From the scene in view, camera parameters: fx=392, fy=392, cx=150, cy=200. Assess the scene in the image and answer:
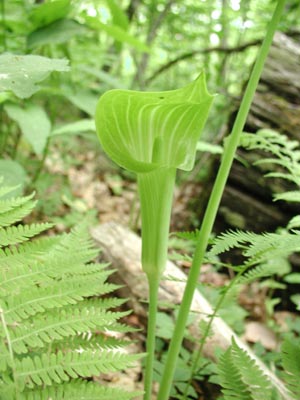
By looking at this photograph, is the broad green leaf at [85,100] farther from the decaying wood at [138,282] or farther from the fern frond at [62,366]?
the fern frond at [62,366]

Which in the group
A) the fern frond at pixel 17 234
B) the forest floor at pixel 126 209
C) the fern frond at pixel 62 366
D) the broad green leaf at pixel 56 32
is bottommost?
the forest floor at pixel 126 209

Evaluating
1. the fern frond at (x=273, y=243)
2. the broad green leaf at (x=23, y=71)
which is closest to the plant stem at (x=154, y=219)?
the fern frond at (x=273, y=243)

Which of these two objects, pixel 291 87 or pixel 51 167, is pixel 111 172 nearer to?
pixel 51 167

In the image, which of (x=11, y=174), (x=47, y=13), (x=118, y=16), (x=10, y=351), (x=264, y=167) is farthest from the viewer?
(x=264, y=167)

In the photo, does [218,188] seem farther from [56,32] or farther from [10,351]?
[56,32]

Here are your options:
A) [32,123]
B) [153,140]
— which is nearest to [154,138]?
[153,140]

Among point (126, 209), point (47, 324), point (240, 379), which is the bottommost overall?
point (126, 209)

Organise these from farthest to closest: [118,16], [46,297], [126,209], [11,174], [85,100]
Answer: [126,209], [85,100], [118,16], [11,174], [46,297]
